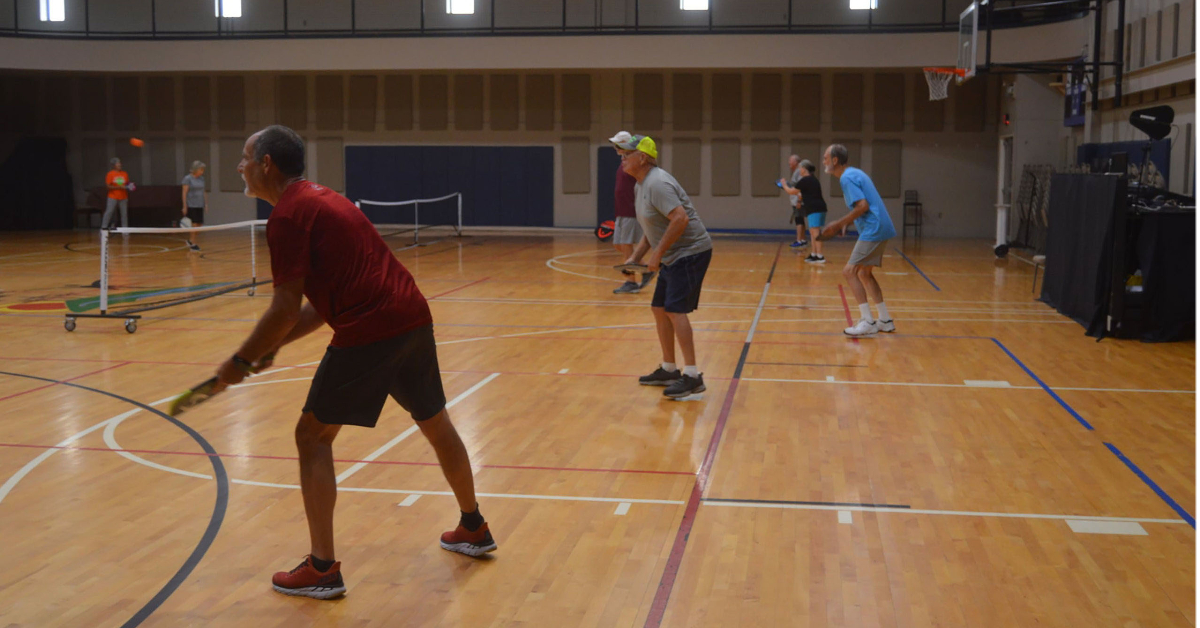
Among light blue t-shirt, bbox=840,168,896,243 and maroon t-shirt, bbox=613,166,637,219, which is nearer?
light blue t-shirt, bbox=840,168,896,243

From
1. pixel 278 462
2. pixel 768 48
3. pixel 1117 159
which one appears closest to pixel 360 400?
pixel 278 462

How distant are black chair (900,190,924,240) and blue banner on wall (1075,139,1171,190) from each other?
6536mm

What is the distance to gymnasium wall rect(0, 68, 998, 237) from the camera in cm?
2359

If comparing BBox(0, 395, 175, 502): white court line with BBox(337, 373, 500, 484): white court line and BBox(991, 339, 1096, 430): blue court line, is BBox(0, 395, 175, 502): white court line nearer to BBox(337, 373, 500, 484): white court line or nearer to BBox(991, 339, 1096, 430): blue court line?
BBox(337, 373, 500, 484): white court line

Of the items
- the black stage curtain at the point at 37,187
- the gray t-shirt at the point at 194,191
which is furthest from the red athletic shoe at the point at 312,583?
the black stage curtain at the point at 37,187

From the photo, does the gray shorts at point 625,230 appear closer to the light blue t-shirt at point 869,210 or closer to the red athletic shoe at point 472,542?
the light blue t-shirt at point 869,210

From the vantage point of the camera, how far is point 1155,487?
515cm

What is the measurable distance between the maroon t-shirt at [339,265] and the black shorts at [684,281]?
10.6 feet

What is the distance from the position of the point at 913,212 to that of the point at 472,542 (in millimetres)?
21278

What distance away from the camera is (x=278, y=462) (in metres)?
5.55

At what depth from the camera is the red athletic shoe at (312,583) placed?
12.5ft

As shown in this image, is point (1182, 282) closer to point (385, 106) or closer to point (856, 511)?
point (856, 511)

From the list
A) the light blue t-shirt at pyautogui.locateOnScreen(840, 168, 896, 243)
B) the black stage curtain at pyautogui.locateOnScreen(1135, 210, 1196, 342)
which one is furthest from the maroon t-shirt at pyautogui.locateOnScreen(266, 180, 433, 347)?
the black stage curtain at pyautogui.locateOnScreen(1135, 210, 1196, 342)

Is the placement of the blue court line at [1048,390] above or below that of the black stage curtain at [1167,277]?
below
